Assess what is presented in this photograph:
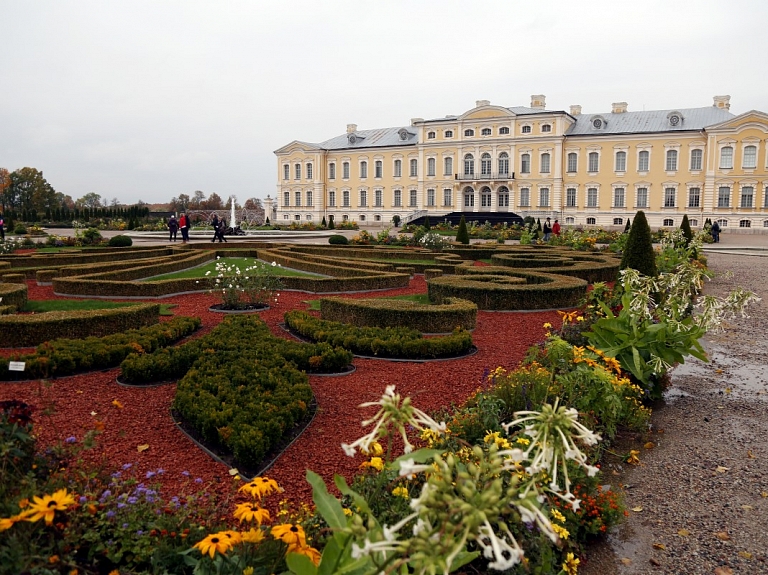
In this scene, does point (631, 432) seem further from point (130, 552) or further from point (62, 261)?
point (62, 261)

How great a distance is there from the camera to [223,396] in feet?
15.5

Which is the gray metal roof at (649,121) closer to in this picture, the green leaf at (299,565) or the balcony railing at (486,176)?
the balcony railing at (486,176)

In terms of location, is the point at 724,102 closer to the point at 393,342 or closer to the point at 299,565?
the point at 393,342

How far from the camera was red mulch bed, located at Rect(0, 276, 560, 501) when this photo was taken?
401cm

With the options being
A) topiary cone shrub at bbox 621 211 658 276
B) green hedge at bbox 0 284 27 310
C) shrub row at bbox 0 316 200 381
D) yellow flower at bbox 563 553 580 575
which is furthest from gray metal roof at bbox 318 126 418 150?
yellow flower at bbox 563 553 580 575

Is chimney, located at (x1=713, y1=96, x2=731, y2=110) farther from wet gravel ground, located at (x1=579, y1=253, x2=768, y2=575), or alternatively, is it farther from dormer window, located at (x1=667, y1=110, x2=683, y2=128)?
wet gravel ground, located at (x1=579, y1=253, x2=768, y2=575)

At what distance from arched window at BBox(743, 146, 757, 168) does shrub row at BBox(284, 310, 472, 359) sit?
1555 inches

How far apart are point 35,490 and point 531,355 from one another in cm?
442

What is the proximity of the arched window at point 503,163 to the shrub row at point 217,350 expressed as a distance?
41.1 metres

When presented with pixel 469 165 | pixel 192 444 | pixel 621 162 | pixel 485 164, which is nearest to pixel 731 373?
pixel 192 444

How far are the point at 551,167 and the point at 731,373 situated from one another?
39.4m

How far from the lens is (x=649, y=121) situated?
4247cm

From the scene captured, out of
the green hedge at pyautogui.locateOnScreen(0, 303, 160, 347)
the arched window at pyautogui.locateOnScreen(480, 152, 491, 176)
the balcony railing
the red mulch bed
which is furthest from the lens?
the arched window at pyautogui.locateOnScreen(480, 152, 491, 176)

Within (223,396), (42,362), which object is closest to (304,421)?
(223,396)
